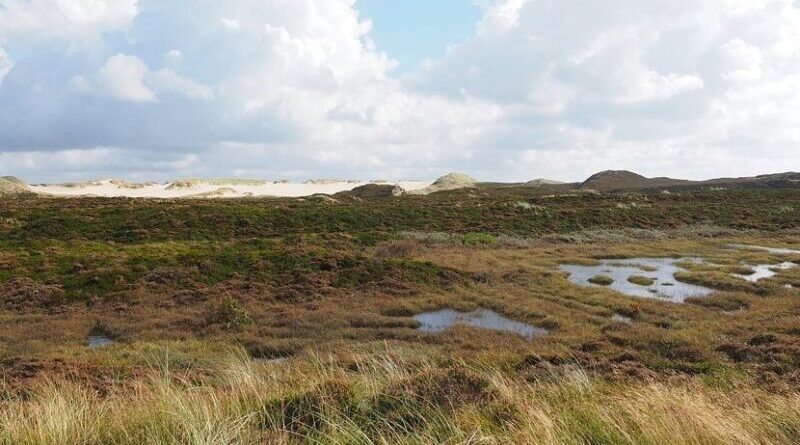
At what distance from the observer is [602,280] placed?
2673 centimetres

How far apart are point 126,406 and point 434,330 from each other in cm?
1169

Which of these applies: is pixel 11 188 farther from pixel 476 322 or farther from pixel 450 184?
pixel 476 322

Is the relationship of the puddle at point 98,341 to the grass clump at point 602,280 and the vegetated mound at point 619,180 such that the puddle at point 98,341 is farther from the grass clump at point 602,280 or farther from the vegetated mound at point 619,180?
the vegetated mound at point 619,180

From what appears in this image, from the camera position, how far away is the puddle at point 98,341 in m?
16.2

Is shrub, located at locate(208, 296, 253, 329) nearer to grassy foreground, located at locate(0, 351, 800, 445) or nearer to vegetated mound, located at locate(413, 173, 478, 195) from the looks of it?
grassy foreground, located at locate(0, 351, 800, 445)

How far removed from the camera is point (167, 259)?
27688 mm

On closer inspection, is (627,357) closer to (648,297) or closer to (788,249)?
(648,297)

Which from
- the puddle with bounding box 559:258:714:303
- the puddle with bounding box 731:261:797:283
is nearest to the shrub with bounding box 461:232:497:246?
the puddle with bounding box 559:258:714:303

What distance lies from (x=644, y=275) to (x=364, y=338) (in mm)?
18745

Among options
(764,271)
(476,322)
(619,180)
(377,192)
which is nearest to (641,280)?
(764,271)

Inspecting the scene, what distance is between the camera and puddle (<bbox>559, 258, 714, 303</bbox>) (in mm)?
23641

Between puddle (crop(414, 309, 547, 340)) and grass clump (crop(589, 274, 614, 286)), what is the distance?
850 cm

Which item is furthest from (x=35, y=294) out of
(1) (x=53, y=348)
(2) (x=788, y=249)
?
(2) (x=788, y=249)

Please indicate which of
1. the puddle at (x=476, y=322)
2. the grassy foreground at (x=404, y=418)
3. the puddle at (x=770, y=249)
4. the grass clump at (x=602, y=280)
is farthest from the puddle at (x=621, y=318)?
the puddle at (x=770, y=249)
